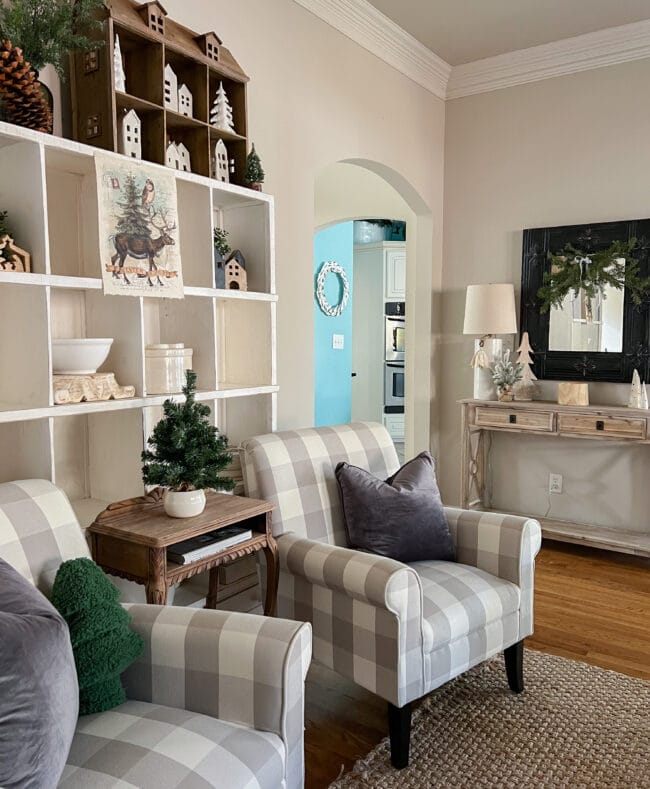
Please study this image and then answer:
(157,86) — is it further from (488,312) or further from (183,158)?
(488,312)

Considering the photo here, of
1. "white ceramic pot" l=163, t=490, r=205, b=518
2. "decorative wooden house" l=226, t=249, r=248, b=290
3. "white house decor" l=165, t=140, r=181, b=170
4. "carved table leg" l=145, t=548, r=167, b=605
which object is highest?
"white house decor" l=165, t=140, r=181, b=170

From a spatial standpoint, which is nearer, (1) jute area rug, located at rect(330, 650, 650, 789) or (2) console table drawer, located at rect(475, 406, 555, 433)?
(1) jute area rug, located at rect(330, 650, 650, 789)

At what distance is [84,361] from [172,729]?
3.61 ft

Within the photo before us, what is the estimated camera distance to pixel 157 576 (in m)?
1.82

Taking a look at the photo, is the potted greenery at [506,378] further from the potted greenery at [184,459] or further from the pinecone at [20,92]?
the pinecone at [20,92]

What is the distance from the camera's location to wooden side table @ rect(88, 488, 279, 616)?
183cm

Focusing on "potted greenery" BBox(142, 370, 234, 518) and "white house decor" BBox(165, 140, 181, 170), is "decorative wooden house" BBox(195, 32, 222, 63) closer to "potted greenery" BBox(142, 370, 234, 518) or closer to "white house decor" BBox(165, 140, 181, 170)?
"white house decor" BBox(165, 140, 181, 170)

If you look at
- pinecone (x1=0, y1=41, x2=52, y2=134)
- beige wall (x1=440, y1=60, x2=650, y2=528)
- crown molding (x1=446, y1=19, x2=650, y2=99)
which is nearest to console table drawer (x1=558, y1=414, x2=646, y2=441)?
beige wall (x1=440, y1=60, x2=650, y2=528)

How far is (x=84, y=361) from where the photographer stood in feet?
6.63

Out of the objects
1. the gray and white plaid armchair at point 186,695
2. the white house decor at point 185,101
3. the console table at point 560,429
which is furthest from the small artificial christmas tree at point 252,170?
the console table at point 560,429

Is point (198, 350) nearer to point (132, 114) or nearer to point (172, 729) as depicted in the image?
point (132, 114)

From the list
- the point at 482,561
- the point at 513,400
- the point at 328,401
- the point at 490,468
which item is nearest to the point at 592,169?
the point at 513,400

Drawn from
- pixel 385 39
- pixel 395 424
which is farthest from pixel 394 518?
pixel 395 424

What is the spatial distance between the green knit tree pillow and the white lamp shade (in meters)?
2.81
